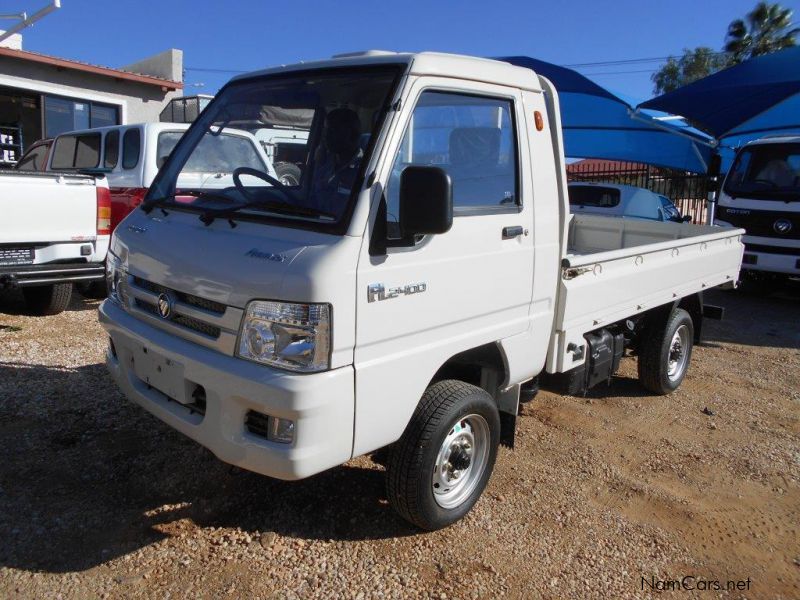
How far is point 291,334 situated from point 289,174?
1.21 metres

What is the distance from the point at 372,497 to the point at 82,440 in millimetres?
1905

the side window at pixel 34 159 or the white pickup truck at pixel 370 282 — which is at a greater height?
the side window at pixel 34 159

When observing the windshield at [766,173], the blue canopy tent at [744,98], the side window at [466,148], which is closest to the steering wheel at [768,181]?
the windshield at [766,173]

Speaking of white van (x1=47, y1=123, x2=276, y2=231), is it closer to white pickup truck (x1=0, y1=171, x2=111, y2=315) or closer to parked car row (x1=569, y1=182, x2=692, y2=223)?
white pickup truck (x1=0, y1=171, x2=111, y2=315)

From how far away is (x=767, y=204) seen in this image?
384 inches

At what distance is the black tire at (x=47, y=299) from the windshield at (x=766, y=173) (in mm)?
9633

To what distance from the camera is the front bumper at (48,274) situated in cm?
571

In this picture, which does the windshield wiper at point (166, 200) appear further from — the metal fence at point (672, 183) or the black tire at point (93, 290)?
the metal fence at point (672, 183)

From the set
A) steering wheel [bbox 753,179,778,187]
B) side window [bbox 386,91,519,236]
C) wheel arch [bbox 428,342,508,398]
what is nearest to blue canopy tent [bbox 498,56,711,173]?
steering wheel [bbox 753,179,778,187]

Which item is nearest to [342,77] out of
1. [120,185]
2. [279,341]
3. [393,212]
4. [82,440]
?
[393,212]

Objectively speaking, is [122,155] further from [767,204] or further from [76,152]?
[767,204]

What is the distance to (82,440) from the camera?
405 centimetres

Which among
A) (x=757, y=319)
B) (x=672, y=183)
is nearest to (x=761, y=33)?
(x=672, y=183)

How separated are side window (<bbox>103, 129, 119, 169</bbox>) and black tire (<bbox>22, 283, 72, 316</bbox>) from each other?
172 cm
